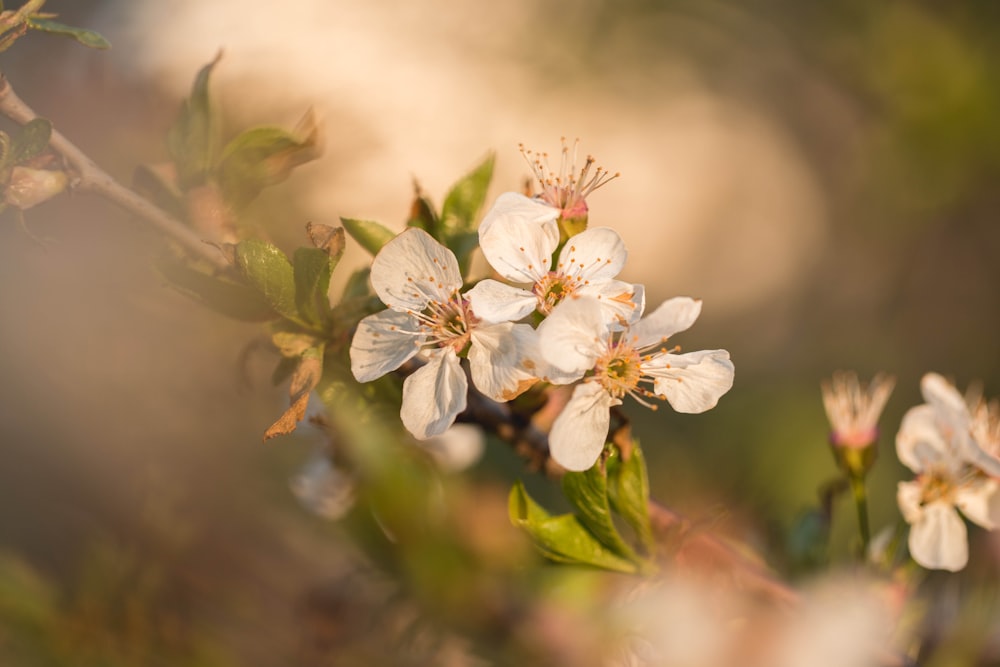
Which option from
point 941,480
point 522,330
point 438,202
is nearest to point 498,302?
point 522,330

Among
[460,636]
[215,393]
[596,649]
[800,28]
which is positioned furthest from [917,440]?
[800,28]

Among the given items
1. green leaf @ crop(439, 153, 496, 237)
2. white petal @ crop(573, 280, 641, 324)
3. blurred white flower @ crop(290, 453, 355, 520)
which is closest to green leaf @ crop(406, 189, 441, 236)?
green leaf @ crop(439, 153, 496, 237)

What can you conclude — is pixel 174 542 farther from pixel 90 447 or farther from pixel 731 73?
pixel 731 73

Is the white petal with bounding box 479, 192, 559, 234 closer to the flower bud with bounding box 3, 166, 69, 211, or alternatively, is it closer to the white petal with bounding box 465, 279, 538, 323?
the white petal with bounding box 465, 279, 538, 323

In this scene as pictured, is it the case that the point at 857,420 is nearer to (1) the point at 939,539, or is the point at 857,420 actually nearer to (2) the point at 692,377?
(1) the point at 939,539

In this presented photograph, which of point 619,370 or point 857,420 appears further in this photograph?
point 857,420

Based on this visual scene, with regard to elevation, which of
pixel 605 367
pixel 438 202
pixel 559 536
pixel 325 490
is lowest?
pixel 438 202
